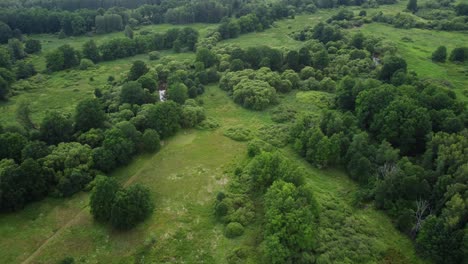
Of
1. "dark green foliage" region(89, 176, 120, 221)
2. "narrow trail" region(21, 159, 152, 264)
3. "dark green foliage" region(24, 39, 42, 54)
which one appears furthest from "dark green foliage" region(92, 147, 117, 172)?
"dark green foliage" region(24, 39, 42, 54)

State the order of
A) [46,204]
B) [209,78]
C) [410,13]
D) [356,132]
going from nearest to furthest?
[46,204] < [356,132] < [209,78] < [410,13]

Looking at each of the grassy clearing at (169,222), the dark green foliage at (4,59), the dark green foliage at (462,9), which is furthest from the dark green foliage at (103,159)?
the dark green foliage at (462,9)

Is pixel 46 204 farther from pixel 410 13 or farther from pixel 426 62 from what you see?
pixel 410 13

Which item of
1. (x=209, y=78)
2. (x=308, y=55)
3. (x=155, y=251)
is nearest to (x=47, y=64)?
(x=209, y=78)

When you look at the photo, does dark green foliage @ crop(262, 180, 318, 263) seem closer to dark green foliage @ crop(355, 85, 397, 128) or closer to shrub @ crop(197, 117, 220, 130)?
dark green foliage @ crop(355, 85, 397, 128)

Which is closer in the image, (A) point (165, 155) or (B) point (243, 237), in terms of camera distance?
(B) point (243, 237)

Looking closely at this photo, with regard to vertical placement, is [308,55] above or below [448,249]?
above
